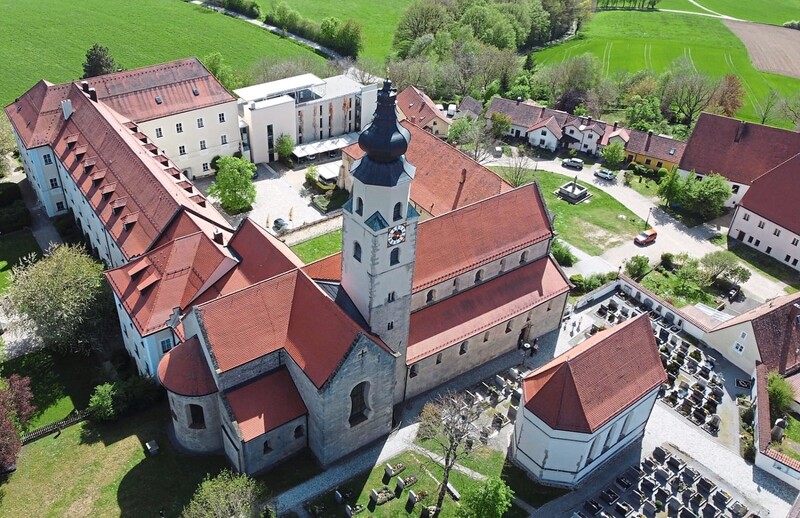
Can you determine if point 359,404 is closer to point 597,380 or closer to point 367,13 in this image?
point 597,380

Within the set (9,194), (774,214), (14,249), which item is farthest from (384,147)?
(9,194)

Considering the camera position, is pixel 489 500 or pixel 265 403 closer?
pixel 489 500

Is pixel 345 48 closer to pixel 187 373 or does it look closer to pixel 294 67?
pixel 294 67

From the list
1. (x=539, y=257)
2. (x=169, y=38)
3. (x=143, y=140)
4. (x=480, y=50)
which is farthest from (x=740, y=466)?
(x=169, y=38)

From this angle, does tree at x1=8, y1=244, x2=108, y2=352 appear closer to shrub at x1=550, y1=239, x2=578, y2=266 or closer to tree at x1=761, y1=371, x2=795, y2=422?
shrub at x1=550, y1=239, x2=578, y2=266

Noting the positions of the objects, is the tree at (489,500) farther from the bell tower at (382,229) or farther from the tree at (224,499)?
the tree at (224,499)

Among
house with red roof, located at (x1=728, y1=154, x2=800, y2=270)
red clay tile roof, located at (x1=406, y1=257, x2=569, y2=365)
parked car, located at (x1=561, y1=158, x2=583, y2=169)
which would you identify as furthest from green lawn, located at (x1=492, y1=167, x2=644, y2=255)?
red clay tile roof, located at (x1=406, y1=257, x2=569, y2=365)
